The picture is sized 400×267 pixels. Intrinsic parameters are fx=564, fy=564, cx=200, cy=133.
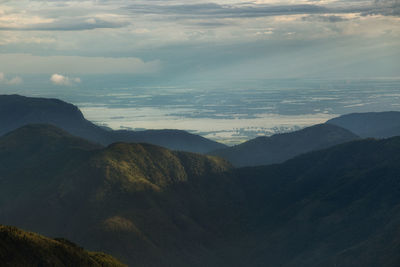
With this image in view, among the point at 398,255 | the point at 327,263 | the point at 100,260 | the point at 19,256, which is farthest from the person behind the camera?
the point at 327,263

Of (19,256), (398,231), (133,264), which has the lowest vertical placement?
(133,264)

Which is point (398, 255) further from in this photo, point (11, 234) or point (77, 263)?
point (11, 234)

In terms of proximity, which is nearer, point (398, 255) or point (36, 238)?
point (36, 238)

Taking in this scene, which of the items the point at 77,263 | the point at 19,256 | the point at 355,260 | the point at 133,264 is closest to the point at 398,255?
the point at 355,260

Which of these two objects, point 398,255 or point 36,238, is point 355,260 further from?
→ point 36,238

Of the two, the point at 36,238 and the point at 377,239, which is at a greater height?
the point at 36,238

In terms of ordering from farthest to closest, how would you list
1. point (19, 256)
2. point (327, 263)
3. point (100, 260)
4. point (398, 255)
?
point (327, 263) → point (398, 255) → point (100, 260) → point (19, 256)

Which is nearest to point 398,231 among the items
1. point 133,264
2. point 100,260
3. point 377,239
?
point 377,239
